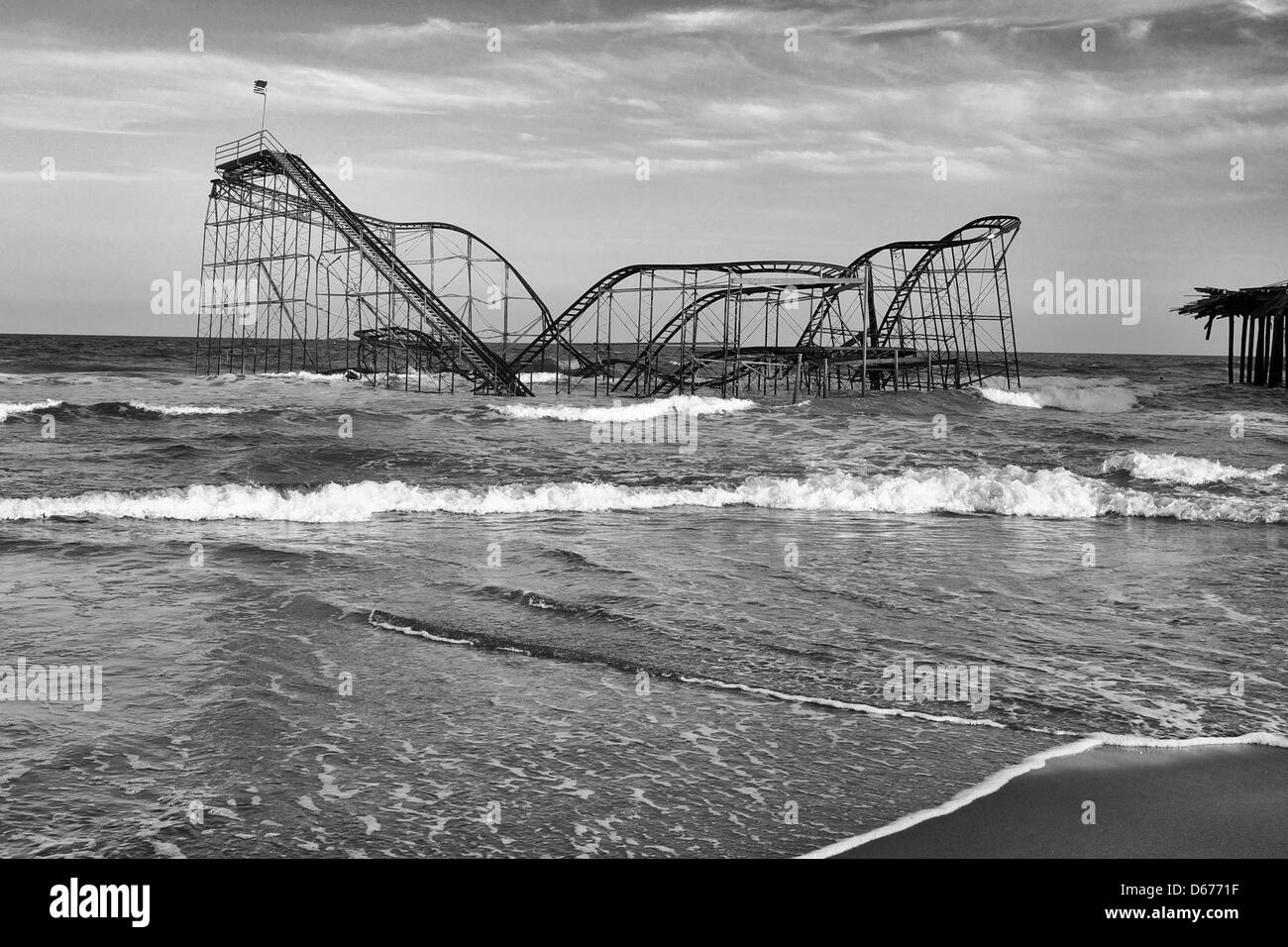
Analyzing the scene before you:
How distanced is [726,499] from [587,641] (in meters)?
8.84

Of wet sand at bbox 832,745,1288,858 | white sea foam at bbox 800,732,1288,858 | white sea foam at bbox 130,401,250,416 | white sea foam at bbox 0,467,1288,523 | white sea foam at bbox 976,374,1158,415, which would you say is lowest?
wet sand at bbox 832,745,1288,858

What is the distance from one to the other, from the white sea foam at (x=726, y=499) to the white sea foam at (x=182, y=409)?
15.2 m

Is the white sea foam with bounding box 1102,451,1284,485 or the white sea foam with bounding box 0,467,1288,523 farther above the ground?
the white sea foam with bounding box 1102,451,1284,485

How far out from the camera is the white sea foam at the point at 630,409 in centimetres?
3319

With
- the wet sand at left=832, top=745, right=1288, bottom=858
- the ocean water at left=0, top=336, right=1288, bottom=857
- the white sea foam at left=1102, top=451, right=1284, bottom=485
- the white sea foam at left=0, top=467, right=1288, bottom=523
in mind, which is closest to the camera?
the wet sand at left=832, top=745, right=1288, bottom=858

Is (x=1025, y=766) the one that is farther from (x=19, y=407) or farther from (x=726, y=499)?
(x=19, y=407)

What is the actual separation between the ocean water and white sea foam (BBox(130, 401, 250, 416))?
31.8 ft

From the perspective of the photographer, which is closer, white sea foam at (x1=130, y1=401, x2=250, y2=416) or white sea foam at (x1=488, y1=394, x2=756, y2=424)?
white sea foam at (x1=130, y1=401, x2=250, y2=416)

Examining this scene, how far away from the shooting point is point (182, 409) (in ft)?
95.5

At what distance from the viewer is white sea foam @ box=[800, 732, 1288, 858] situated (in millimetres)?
4156

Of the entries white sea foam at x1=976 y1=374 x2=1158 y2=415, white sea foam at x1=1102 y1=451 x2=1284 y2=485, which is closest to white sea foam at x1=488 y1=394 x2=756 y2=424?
white sea foam at x1=976 y1=374 x2=1158 y2=415

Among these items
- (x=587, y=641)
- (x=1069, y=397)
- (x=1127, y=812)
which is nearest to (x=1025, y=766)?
(x=1127, y=812)

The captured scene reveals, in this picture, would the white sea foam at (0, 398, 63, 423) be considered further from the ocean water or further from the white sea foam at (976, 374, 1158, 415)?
the white sea foam at (976, 374, 1158, 415)

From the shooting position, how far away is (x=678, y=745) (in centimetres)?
522
